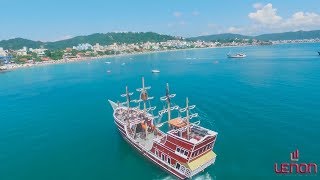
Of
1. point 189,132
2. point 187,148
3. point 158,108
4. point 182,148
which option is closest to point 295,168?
point 189,132

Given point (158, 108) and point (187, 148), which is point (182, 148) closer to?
point (187, 148)

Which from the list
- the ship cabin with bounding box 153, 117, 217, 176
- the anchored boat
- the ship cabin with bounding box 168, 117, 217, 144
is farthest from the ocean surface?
the ship cabin with bounding box 168, 117, 217, 144

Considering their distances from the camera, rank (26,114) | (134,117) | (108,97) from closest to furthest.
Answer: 1. (134,117)
2. (26,114)
3. (108,97)

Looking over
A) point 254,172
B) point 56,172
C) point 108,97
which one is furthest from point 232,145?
point 108,97

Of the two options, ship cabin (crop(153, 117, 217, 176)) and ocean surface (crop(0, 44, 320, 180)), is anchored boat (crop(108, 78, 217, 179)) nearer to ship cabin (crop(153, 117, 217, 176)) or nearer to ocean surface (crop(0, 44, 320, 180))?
ship cabin (crop(153, 117, 217, 176))

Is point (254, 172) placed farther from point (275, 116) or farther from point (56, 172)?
point (56, 172)

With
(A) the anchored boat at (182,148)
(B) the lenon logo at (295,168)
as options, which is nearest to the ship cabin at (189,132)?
(A) the anchored boat at (182,148)

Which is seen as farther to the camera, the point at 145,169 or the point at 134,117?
the point at 134,117

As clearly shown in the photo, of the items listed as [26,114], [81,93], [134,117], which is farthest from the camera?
[81,93]

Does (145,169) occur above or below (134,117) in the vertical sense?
below
